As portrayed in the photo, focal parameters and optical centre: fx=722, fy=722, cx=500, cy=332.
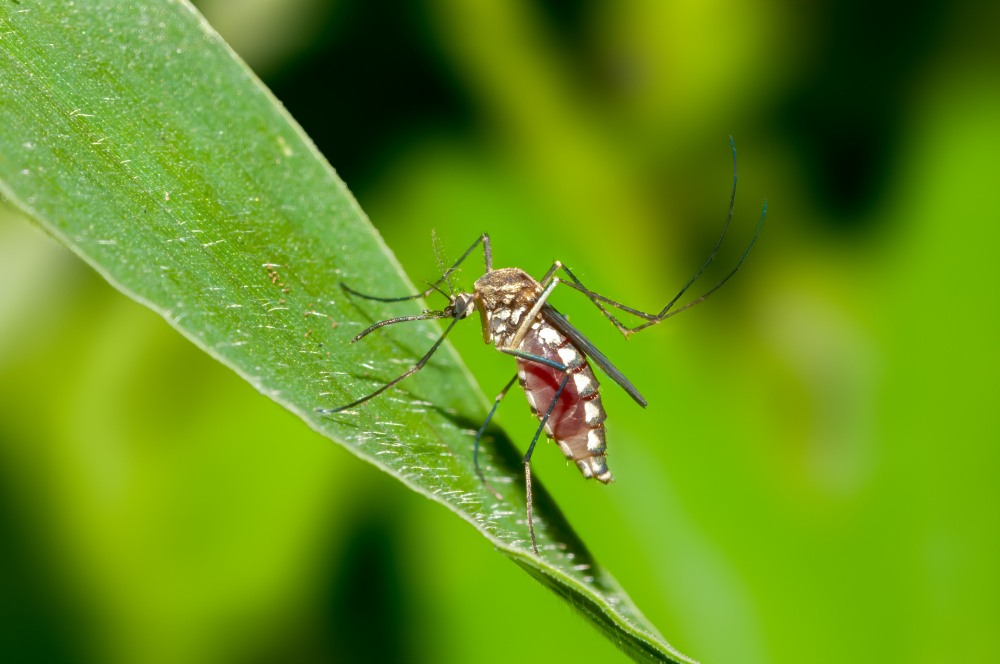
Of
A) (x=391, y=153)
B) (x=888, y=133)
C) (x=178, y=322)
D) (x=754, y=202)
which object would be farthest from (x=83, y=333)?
(x=888, y=133)

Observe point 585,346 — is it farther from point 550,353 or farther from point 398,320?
point 398,320

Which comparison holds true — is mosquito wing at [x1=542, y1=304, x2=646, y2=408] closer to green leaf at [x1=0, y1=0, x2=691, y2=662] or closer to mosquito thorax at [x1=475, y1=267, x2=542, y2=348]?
mosquito thorax at [x1=475, y1=267, x2=542, y2=348]

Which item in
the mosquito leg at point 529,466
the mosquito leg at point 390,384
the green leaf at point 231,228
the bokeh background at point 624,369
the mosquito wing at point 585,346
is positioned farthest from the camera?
the bokeh background at point 624,369

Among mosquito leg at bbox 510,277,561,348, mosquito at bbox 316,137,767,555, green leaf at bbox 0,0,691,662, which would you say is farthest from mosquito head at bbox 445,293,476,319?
green leaf at bbox 0,0,691,662

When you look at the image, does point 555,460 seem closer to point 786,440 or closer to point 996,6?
point 786,440

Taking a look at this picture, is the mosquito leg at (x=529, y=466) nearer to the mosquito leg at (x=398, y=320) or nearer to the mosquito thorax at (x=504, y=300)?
the mosquito thorax at (x=504, y=300)

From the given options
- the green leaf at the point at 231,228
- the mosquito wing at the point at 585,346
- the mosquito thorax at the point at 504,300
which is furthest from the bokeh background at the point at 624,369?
the green leaf at the point at 231,228
